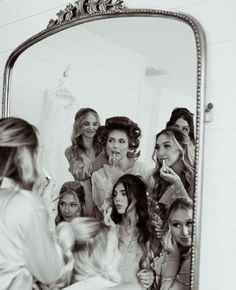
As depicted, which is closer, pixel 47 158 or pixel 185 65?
pixel 185 65

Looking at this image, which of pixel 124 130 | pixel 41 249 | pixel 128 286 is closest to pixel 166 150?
pixel 124 130

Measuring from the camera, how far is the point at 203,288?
1238 millimetres

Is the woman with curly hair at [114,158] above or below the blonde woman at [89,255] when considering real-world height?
above

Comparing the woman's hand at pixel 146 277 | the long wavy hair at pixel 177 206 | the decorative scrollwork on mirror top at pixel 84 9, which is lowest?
the woman's hand at pixel 146 277

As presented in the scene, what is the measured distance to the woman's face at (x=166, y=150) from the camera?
4.31 ft

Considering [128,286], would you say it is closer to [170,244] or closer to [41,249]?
[170,244]

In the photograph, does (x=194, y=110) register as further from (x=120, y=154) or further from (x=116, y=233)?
(x=116, y=233)

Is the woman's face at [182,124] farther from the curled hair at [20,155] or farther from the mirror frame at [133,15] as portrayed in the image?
the curled hair at [20,155]

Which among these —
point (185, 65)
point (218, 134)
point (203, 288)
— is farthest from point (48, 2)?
point (203, 288)

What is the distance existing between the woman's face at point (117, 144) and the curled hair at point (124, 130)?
0.01 metres

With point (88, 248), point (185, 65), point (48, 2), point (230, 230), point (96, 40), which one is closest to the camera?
point (230, 230)

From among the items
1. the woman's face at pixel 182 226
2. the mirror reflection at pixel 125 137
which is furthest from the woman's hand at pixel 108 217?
the woman's face at pixel 182 226

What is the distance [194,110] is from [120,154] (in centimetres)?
26

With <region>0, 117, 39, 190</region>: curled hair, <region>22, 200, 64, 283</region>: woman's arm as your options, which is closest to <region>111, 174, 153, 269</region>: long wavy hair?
<region>22, 200, 64, 283</region>: woman's arm
